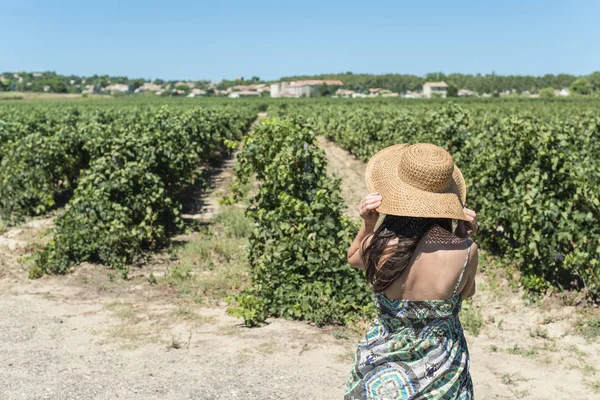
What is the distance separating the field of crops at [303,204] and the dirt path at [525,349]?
17.2 inches

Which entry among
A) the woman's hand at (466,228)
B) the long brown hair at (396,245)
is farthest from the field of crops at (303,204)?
the long brown hair at (396,245)

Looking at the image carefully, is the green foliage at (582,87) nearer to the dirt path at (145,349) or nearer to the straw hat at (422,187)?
the dirt path at (145,349)

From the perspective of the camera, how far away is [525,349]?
5.68 metres

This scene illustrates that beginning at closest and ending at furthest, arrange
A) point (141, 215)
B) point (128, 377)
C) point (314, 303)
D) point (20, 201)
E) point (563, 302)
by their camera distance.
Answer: point (128, 377)
point (314, 303)
point (563, 302)
point (141, 215)
point (20, 201)

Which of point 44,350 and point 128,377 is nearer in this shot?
point 128,377

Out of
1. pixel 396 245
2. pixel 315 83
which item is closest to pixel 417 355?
pixel 396 245

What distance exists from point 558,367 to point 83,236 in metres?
5.97

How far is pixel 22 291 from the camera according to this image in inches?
289

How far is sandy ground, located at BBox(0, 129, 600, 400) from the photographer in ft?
15.5

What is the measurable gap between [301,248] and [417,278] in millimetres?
4029

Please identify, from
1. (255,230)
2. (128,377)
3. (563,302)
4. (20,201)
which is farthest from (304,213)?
(20,201)

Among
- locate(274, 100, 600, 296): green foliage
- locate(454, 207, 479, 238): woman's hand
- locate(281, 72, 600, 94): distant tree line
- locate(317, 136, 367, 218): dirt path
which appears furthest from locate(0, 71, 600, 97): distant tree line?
locate(454, 207, 479, 238): woman's hand

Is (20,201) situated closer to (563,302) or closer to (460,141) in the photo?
(460,141)

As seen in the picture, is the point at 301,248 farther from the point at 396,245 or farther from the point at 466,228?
the point at 396,245
